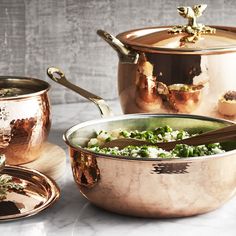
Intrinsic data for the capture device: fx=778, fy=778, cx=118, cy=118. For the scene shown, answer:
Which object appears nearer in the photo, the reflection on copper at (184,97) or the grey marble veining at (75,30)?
the reflection on copper at (184,97)

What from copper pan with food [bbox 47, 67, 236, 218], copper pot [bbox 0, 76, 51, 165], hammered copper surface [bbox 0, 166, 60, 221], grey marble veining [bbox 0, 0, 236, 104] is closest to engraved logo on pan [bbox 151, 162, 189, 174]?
copper pan with food [bbox 47, 67, 236, 218]

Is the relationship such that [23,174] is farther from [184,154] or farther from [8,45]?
[8,45]

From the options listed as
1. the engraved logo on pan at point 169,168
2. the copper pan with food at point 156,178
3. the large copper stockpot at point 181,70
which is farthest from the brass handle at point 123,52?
the engraved logo on pan at point 169,168

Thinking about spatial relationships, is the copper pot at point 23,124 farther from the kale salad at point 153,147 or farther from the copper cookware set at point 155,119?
the kale salad at point 153,147

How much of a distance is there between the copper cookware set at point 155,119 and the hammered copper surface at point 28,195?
62mm

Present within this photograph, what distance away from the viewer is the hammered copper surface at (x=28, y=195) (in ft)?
3.76

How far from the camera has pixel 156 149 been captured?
1.18 m

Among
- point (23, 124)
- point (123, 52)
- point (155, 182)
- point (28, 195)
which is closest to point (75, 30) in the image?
point (123, 52)

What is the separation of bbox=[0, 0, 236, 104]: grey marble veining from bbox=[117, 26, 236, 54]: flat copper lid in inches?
11.5

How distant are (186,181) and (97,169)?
0.42 feet

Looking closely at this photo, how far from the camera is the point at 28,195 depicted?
1220 mm

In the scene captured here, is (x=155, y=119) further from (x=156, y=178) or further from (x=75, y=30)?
(x=75, y=30)

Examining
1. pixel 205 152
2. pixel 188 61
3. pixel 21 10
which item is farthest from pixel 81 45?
pixel 205 152

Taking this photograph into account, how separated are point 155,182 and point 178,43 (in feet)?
1.41
